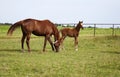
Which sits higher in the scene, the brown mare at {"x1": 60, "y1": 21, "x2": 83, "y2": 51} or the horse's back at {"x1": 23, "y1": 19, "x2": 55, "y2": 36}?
the horse's back at {"x1": 23, "y1": 19, "x2": 55, "y2": 36}

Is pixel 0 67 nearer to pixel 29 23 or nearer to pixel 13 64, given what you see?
pixel 13 64

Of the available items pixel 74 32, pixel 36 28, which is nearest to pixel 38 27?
pixel 36 28

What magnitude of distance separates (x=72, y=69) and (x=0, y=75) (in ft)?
8.35

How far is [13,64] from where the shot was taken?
36.8 feet

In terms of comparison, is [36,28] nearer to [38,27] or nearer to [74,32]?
[38,27]

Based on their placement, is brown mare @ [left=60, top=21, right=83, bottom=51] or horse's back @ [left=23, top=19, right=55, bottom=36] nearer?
horse's back @ [left=23, top=19, right=55, bottom=36]

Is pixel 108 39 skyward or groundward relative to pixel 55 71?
groundward

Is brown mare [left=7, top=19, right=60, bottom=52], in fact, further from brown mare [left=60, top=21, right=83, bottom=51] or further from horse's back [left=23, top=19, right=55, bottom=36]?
brown mare [left=60, top=21, right=83, bottom=51]

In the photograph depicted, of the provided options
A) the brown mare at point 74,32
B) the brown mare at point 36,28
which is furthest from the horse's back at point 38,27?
the brown mare at point 74,32

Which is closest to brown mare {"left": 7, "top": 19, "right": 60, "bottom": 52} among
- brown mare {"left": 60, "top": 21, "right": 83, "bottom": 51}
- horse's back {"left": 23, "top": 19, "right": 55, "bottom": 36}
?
horse's back {"left": 23, "top": 19, "right": 55, "bottom": 36}

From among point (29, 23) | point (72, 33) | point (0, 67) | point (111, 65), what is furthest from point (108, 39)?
point (0, 67)

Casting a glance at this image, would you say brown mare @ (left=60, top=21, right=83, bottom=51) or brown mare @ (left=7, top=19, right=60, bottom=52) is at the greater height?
brown mare @ (left=7, top=19, right=60, bottom=52)

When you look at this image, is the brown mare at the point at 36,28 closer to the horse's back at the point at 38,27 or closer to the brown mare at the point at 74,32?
the horse's back at the point at 38,27

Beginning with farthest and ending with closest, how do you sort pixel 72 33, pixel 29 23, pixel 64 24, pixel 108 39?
pixel 64 24
pixel 108 39
pixel 72 33
pixel 29 23
